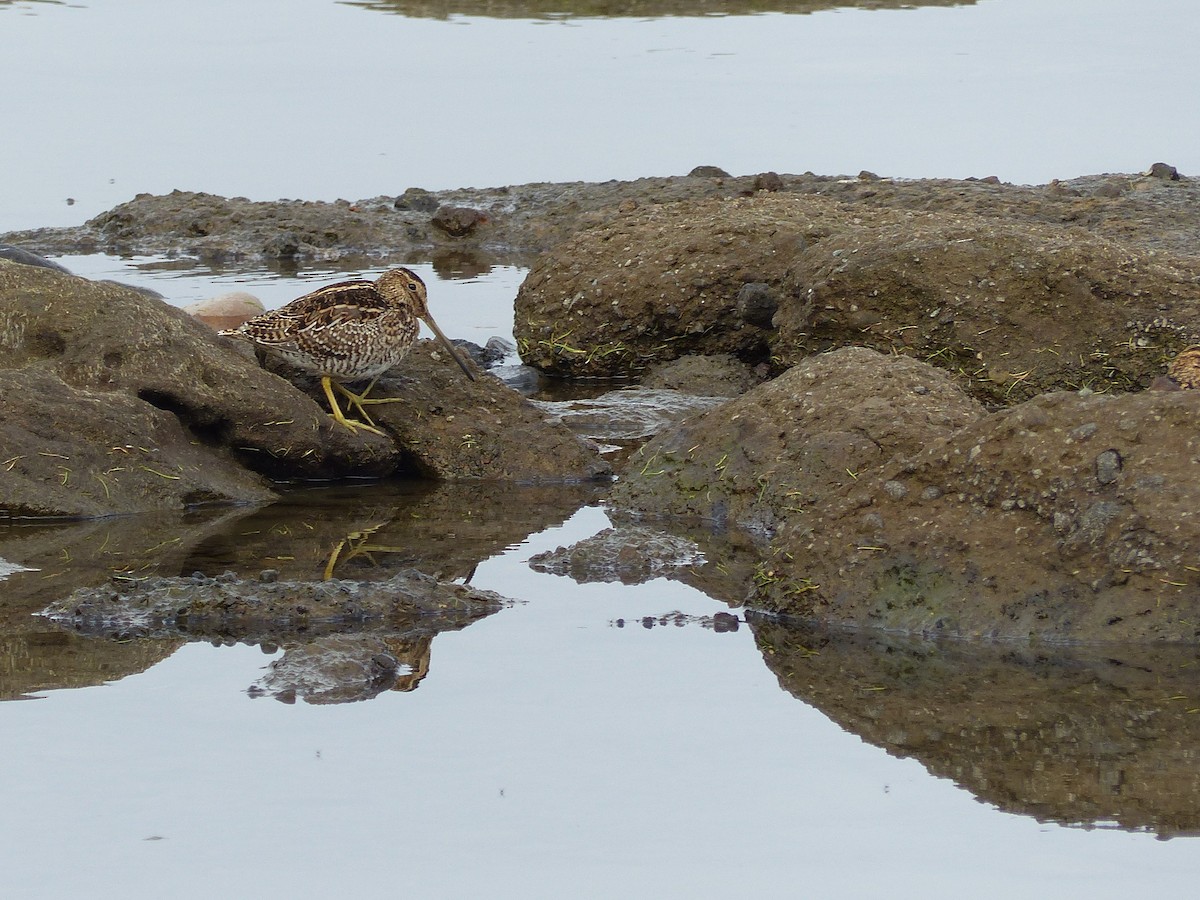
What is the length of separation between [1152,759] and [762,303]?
6.87 m

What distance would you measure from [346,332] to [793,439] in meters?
2.79

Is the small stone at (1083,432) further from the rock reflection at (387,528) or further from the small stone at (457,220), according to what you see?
the small stone at (457,220)

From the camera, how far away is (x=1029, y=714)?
661 centimetres

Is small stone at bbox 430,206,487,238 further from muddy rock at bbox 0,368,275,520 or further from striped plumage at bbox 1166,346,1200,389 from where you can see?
striped plumage at bbox 1166,346,1200,389

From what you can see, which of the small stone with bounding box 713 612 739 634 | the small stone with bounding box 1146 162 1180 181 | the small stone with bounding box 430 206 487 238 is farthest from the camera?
the small stone with bounding box 430 206 487 238

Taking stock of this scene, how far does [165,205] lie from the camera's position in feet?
69.2

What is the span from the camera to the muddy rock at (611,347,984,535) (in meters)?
9.18

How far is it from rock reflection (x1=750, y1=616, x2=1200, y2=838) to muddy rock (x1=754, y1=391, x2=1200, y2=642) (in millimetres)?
139

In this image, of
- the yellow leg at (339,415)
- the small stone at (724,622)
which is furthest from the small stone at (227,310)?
the small stone at (724,622)

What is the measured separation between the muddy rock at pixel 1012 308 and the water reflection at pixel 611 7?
2007 cm

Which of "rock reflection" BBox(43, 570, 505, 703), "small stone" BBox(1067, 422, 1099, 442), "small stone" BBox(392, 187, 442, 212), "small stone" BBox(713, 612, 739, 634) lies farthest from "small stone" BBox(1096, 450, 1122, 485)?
"small stone" BBox(392, 187, 442, 212)

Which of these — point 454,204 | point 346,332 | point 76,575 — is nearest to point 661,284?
point 346,332

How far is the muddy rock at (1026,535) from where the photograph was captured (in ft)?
23.6

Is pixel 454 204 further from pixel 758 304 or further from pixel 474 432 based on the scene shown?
pixel 474 432
